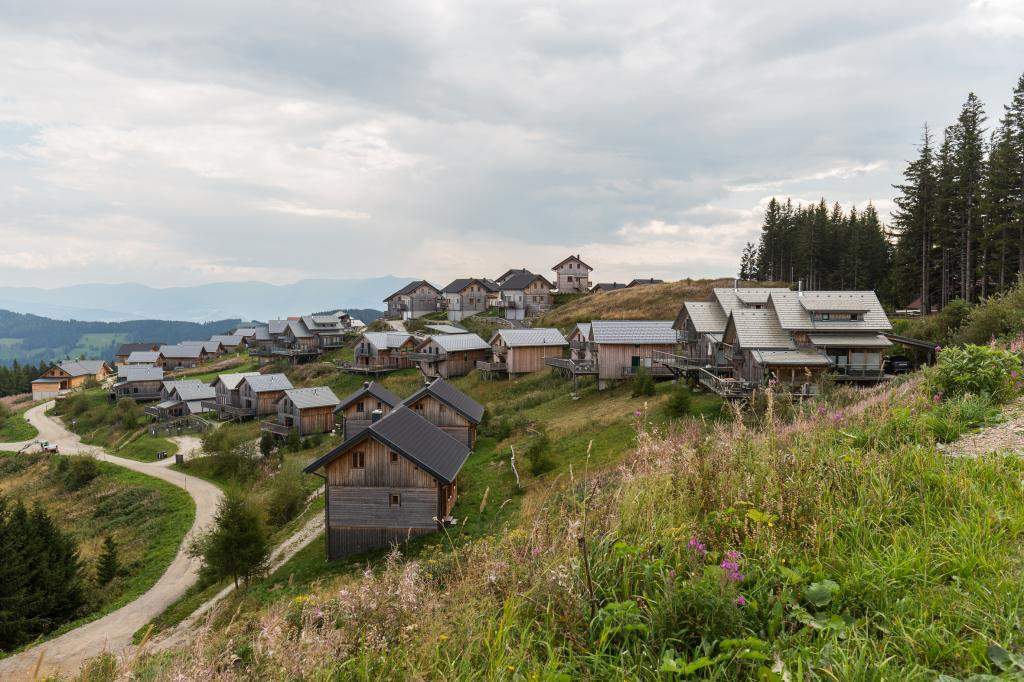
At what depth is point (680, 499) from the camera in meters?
5.36

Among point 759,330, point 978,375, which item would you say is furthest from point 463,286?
point 978,375

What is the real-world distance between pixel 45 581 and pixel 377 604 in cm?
3207

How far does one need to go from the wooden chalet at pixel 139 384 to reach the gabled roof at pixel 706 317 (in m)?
84.6

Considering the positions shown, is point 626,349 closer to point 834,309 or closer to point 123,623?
point 834,309

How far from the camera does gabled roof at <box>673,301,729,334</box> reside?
125ft

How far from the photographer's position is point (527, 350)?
55.0 metres

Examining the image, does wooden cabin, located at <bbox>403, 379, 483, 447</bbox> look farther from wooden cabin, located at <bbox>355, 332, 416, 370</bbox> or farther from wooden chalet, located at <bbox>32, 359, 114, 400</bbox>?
wooden chalet, located at <bbox>32, 359, 114, 400</bbox>

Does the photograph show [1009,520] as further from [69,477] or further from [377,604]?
[69,477]

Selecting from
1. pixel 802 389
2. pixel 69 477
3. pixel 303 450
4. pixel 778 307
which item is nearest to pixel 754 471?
pixel 802 389

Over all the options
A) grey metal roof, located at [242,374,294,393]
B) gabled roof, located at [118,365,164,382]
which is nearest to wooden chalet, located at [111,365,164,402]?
gabled roof, located at [118,365,164,382]

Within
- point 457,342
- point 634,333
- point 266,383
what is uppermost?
point 634,333

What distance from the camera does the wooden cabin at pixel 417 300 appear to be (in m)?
112

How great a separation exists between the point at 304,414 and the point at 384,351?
19784 mm

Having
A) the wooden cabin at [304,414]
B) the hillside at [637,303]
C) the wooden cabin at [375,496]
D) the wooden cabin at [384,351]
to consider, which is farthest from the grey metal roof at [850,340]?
the wooden cabin at [384,351]
